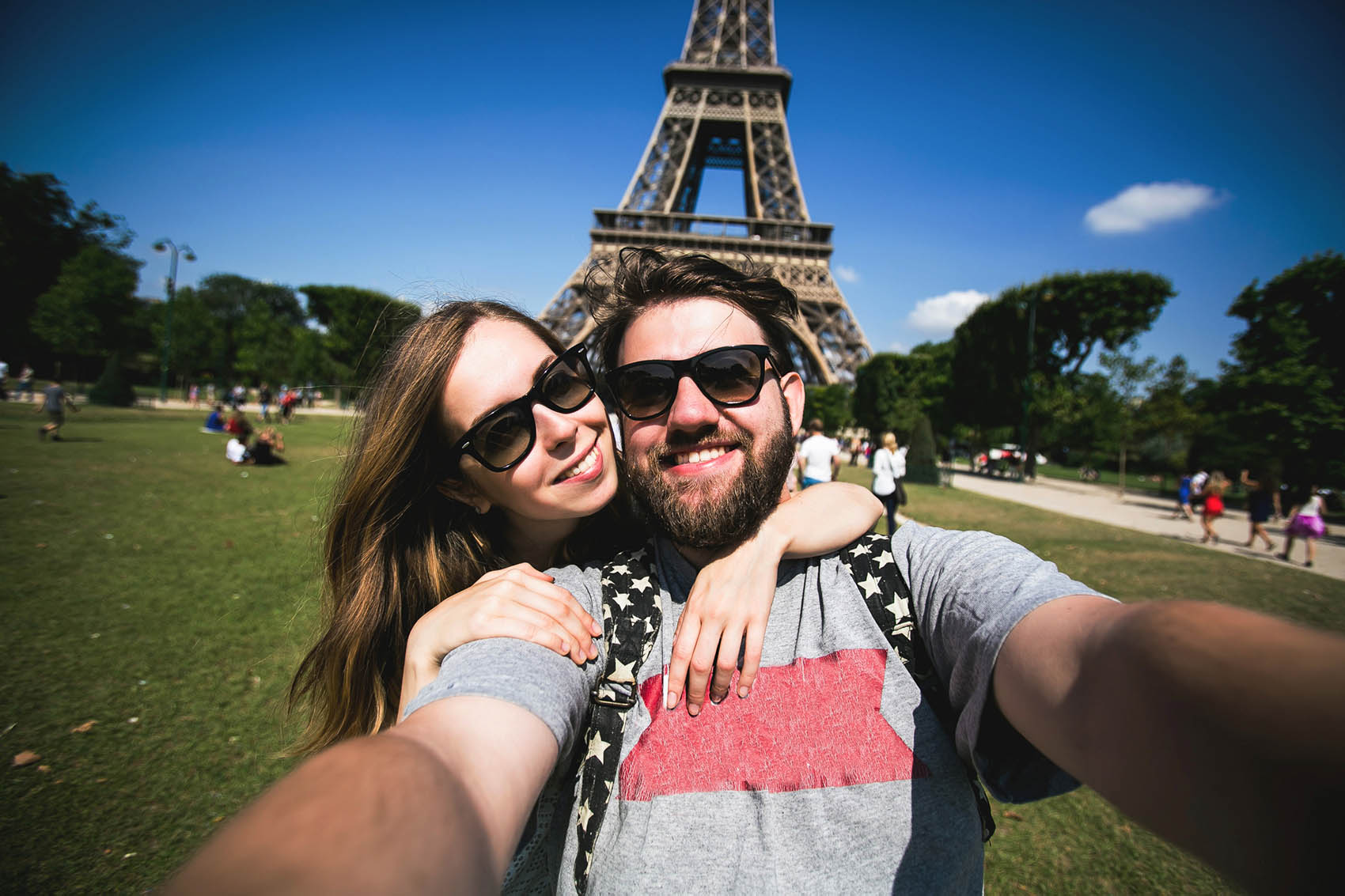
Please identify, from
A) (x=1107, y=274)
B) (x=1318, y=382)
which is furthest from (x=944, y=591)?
(x=1107, y=274)

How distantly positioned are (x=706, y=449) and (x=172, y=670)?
15.4 ft

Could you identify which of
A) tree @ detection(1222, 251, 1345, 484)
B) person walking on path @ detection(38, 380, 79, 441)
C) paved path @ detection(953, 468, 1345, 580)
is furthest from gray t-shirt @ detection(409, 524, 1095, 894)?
tree @ detection(1222, 251, 1345, 484)

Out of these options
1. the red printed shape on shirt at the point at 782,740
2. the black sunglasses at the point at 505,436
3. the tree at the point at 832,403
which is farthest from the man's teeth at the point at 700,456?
the tree at the point at 832,403

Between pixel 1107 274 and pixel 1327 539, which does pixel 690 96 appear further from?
pixel 1327 539

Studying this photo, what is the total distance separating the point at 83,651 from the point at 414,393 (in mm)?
4590

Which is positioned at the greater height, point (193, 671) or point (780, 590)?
point (780, 590)

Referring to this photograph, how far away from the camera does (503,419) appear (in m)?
1.75

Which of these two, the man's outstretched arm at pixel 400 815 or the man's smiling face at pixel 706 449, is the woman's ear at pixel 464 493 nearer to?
the man's smiling face at pixel 706 449

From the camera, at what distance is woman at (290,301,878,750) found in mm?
1729

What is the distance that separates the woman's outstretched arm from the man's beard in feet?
0.19

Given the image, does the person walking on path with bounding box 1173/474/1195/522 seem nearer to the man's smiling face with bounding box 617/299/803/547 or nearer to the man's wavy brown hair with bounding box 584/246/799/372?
the man's wavy brown hair with bounding box 584/246/799/372

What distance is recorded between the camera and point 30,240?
1469 inches

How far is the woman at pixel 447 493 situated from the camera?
1729 millimetres

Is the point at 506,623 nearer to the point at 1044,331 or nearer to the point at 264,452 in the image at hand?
the point at 264,452
